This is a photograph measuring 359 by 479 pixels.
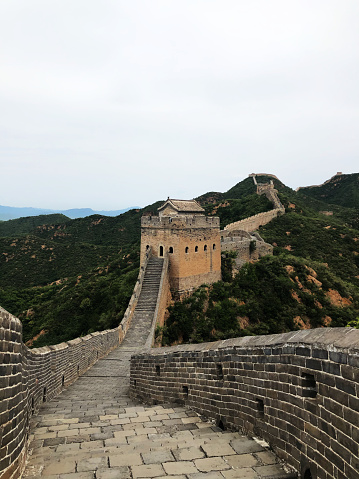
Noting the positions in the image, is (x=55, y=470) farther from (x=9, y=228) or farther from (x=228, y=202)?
(x=9, y=228)

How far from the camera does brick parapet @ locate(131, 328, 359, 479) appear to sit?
357cm

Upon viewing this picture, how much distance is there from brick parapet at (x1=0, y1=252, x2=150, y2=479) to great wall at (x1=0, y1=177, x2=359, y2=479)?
0.07ft

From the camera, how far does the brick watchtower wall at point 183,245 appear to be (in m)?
21.7

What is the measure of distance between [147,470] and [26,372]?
10.2ft

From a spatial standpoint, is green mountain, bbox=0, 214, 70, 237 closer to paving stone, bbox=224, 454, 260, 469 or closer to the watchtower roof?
the watchtower roof

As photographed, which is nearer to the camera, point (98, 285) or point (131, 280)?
point (131, 280)

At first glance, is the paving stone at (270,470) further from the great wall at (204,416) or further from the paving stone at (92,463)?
the paving stone at (92,463)

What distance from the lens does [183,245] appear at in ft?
71.6

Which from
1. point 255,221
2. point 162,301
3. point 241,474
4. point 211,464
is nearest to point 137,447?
point 211,464

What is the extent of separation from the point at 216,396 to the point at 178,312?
47.2 feet

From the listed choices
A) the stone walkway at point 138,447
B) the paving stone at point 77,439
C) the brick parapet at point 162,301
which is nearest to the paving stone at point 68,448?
the stone walkway at point 138,447

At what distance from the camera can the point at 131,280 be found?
23469 mm

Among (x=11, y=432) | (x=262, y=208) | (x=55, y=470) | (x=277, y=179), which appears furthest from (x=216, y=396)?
(x=277, y=179)

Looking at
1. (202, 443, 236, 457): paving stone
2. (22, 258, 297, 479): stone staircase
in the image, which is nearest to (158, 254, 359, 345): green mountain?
(22, 258, 297, 479): stone staircase
